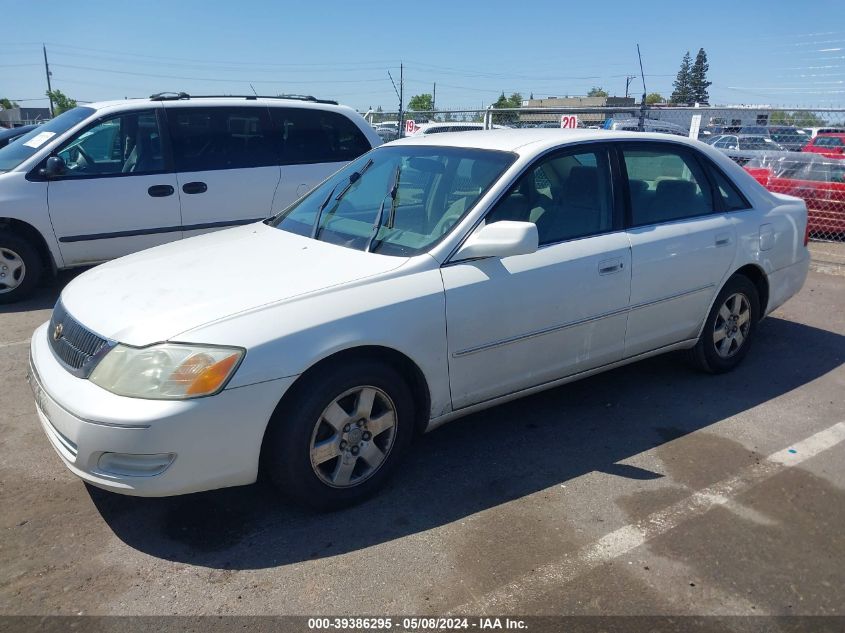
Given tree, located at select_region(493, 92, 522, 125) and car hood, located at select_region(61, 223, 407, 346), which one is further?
tree, located at select_region(493, 92, 522, 125)

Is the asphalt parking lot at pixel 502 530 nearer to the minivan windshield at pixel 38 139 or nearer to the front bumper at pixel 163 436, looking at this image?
the front bumper at pixel 163 436

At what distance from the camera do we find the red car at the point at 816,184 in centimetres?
977

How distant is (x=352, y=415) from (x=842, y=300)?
5945 millimetres

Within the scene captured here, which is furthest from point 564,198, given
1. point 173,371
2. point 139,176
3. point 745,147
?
point 745,147

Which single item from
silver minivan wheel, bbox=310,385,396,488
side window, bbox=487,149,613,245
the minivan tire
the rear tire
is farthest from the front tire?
the minivan tire

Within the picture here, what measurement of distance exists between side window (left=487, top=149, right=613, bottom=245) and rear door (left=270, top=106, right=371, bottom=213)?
12.4 feet

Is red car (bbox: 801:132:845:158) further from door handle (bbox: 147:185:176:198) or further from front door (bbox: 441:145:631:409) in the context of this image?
door handle (bbox: 147:185:176:198)

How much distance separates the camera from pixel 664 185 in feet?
14.5

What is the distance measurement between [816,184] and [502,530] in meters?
8.98

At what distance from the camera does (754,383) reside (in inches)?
189

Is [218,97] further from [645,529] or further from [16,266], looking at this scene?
[645,529]

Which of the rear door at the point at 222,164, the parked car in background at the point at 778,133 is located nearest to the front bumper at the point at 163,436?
the rear door at the point at 222,164

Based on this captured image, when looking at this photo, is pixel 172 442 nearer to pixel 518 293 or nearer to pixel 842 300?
pixel 518 293

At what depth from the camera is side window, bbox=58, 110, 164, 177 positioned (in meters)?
6.52
